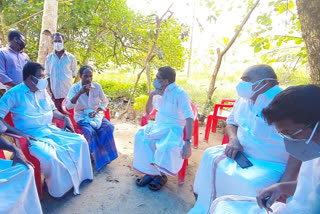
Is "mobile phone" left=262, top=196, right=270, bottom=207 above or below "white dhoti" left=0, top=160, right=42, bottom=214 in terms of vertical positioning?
above

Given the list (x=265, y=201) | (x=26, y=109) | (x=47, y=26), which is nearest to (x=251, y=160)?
(x=265, y=201)

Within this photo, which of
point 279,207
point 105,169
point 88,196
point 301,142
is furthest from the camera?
point 105,169

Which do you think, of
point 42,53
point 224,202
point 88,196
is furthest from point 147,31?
point 224,202

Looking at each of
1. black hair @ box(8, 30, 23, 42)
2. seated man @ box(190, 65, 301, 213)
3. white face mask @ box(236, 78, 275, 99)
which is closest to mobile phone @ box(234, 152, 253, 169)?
→ seated man @ box(190, 65, 301, 213)

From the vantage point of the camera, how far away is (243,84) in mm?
1972

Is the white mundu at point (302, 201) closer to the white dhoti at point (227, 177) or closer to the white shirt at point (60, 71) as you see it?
the white dhoti at point (227, 177)

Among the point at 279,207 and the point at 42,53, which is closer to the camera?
the point at 279,207

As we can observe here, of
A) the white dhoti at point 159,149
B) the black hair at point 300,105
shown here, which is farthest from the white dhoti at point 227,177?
the black hair at point 300,105

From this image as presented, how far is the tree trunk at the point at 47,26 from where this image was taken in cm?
348

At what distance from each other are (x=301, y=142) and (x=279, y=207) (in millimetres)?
450

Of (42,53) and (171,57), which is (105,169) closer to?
(42,53)

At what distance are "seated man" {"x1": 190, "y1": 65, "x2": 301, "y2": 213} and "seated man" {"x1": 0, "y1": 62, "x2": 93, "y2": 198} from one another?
4.46ft

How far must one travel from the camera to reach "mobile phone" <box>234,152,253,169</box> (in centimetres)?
175

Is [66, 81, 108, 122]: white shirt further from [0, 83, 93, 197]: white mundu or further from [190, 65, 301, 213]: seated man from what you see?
[190, 65, 301, 213]: seated man
